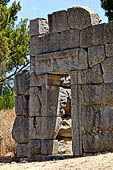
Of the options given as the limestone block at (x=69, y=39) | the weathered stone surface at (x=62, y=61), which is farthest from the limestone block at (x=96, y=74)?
the limestone block at (x=69, y=39)

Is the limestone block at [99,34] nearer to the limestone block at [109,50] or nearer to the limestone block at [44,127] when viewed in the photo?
the limestone block at [109,50]

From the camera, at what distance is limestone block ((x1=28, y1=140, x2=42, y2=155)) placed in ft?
37.0

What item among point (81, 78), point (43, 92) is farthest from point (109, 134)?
point (43, 92)

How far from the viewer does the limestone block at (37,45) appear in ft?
37.8

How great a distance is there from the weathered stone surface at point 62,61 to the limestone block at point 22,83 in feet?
1.90

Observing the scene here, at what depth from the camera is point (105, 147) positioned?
994 centimetres

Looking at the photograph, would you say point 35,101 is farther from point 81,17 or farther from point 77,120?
point 81,17

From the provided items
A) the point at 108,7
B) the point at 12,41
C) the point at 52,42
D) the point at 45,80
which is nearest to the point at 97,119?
the point at 45,80

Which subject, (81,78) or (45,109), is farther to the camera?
(45,109)

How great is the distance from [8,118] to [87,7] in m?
5.87

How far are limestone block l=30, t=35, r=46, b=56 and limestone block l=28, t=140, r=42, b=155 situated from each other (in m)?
2.47

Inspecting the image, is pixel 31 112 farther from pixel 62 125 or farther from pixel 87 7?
pixel 87 7

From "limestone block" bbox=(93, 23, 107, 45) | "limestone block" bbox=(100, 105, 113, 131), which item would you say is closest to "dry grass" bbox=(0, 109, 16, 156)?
"limestone block" bbox=(100, 105, 113, 131)

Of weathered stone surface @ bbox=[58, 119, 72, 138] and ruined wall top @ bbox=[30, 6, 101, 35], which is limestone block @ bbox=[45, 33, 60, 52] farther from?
weathered stone surface @ bbox=[58, 119, 72, 138]
